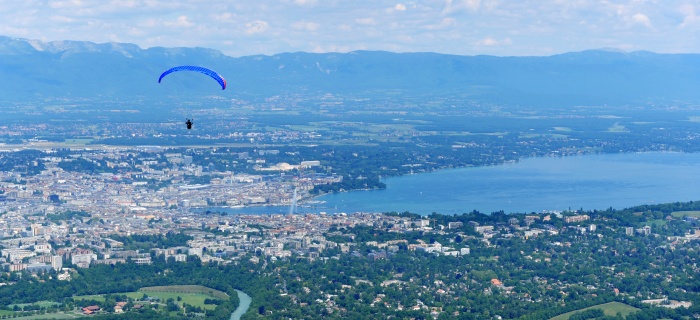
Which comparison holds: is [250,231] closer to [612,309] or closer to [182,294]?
[182,294]

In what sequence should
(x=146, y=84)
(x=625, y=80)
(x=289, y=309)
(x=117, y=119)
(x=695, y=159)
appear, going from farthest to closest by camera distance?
1. (x=625, y=80)
2. (x=146, y=84)
3. (x=117, y=119)
4. (x=695, y=159)
5. (x=289, y=309)

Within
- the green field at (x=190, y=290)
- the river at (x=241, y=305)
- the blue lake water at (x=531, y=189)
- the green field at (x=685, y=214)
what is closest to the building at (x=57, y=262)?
the green field at (x=190, y=290)

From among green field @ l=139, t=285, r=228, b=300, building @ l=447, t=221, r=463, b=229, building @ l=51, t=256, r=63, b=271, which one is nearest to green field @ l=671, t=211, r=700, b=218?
building @ l=447, t=221, r=463, b=229

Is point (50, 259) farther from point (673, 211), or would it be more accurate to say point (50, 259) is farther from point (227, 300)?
point (673, 211)

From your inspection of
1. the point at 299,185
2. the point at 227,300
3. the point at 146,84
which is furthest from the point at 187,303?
the point at 146,84

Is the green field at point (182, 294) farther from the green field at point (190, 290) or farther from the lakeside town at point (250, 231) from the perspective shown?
the lakeside town at point (250, 231)

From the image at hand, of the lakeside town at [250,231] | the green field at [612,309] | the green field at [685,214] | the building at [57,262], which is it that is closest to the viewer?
the green field at [612,309]
